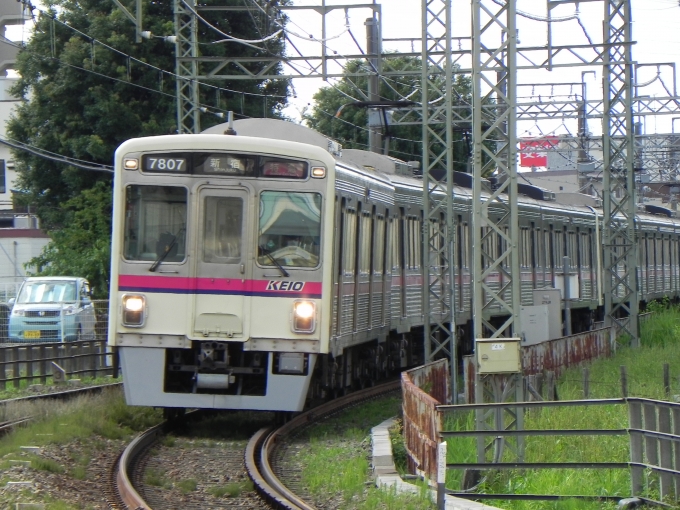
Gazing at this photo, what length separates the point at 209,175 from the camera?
12.0 meters

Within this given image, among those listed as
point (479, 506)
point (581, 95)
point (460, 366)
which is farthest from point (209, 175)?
point (581, 95)

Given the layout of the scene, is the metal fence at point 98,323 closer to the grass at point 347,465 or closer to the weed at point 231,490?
the grass at point 347,465

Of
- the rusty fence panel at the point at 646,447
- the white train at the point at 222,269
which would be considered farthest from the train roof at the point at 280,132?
the rusty fence panel at the point at 646,447

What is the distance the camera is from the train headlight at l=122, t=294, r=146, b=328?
11867 mm

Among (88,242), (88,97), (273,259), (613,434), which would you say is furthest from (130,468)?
(88,97)

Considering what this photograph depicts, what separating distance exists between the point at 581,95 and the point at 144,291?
23.8 meters

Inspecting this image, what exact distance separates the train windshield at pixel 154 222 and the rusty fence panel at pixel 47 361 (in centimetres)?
661

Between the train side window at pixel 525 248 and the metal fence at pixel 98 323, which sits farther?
the metal fence at pixel 98 323

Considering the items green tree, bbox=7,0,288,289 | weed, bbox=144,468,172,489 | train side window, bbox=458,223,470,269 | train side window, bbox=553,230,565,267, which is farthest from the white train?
green tree, bbox=7,0,288,289

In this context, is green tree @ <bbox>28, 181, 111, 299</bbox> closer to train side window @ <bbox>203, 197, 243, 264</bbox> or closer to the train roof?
the train roof

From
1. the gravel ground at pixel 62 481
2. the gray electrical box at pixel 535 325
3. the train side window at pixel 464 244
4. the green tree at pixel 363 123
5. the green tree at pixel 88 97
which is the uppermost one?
the green tree at pixel 363 123

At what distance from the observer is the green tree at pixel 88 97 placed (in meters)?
29.8

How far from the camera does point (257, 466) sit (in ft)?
34.5

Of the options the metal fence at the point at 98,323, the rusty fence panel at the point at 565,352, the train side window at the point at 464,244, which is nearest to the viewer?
the rusty fence panel at the point at 565,352
